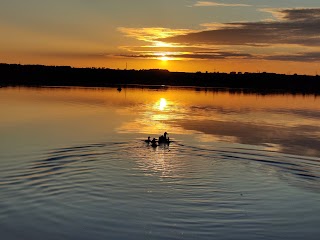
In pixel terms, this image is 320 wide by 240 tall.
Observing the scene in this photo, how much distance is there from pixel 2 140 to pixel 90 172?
34.4 ft

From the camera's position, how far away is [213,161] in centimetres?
2445

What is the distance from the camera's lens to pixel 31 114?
4606cm

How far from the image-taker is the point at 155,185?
61.5 ft

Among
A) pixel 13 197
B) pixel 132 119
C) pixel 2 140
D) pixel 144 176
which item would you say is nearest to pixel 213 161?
pixel 144 176

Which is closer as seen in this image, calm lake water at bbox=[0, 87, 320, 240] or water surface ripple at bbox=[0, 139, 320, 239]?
water surface ripple at bbox=[0, 139, 320, 239]

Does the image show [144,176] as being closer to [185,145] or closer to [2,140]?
[185,145]

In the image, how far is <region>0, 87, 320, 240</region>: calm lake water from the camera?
13.8 m

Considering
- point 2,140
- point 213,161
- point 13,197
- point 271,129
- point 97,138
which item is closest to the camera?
point 13,197

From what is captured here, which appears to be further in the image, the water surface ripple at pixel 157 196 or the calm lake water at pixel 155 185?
the calm lake water at pixel 155 185

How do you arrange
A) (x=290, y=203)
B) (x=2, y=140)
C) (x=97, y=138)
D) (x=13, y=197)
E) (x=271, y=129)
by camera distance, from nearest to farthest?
(x=13, y=197) < (x=290, y=203) < (x=2, y=140) < (x=97, y=138) < (x=271, y=129)

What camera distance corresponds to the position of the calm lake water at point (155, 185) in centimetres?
1384

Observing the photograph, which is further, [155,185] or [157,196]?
[155,185]

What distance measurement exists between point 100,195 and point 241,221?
18.5ft

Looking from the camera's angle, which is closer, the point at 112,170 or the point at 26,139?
the point at 112,170
